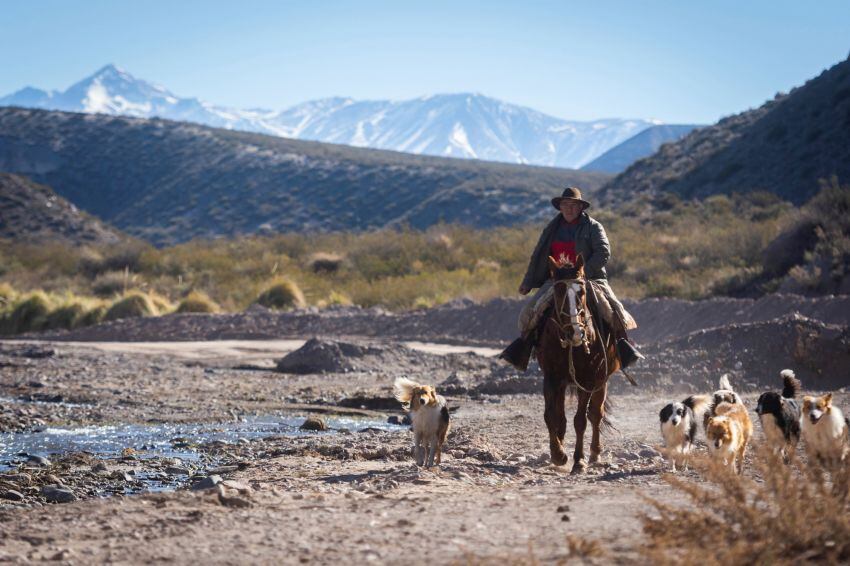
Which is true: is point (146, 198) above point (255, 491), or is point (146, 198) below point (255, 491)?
above

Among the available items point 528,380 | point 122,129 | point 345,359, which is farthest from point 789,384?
point 122,129

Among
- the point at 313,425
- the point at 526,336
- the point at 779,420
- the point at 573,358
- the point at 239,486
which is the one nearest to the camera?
the point at 239,486

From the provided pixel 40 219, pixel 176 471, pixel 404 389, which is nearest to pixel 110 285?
pixel 40 219

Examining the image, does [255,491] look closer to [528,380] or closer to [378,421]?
[378,421]

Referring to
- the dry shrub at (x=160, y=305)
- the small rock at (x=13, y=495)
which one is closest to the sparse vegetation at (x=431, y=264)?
the dry shrub at (x=160, y=305)

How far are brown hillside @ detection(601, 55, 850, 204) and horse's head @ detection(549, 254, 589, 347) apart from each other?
41.5 metres

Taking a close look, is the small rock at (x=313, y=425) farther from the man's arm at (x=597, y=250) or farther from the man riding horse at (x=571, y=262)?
the man's arm at (x=597, y=250)

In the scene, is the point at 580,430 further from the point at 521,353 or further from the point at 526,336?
the point at 526,336

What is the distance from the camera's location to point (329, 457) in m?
12.6

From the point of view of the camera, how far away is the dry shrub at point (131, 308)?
118 ft

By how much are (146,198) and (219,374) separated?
87.9 m

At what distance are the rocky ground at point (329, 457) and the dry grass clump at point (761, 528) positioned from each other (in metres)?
0.35

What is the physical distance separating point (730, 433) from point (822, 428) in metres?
0.92

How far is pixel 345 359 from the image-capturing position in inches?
978
